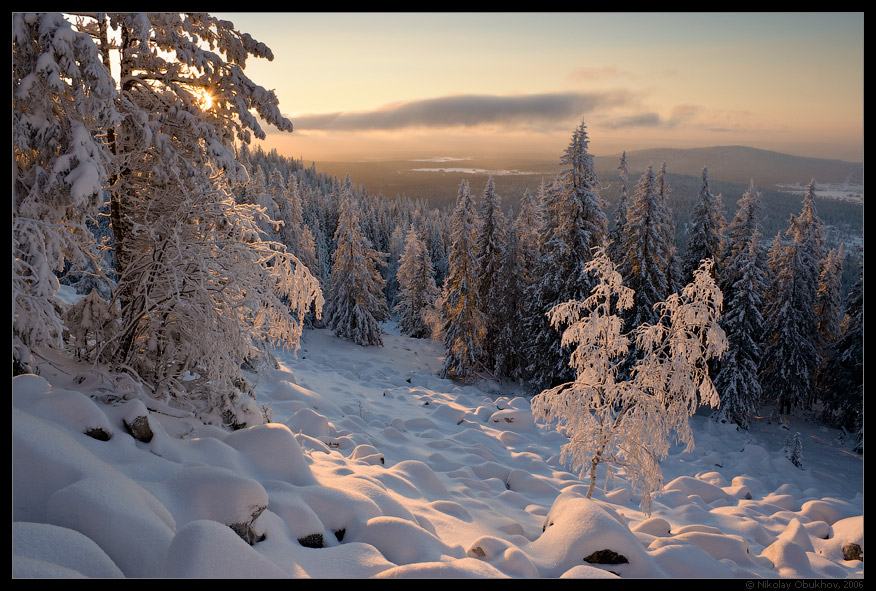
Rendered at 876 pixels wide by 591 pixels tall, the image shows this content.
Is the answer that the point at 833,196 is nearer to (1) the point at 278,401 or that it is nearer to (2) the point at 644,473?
(2) the point at 644,473

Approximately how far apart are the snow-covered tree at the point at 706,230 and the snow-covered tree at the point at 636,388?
1755cm

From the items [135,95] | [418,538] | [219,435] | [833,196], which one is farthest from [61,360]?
[833,196]

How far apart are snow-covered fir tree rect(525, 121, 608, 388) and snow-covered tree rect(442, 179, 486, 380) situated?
3.70m

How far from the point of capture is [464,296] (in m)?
24.9

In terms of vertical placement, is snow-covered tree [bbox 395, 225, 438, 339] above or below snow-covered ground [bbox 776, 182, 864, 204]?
below

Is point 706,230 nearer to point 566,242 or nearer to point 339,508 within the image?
point 566,242

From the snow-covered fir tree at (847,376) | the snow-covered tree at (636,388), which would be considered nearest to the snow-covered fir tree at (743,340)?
the snow-covered fir tree at (847,376)

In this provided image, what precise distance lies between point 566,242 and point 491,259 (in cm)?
492

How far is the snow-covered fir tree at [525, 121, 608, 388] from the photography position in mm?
21062

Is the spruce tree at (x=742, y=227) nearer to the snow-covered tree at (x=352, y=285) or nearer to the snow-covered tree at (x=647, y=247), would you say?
the snow-covered tree at (x=647, y=247)

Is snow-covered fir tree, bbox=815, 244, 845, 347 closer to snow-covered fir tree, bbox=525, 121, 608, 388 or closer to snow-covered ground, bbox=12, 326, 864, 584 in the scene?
snow-covered fir tree, bbox=525, 121, 608, 388

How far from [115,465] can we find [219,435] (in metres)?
1.90

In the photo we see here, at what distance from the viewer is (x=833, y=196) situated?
21.9 ft

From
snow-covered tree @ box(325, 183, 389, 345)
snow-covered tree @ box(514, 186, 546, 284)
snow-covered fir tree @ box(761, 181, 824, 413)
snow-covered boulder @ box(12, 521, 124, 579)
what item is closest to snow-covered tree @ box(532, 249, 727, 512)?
snow-covered boulder @ box(12, 521, 124, 579)
